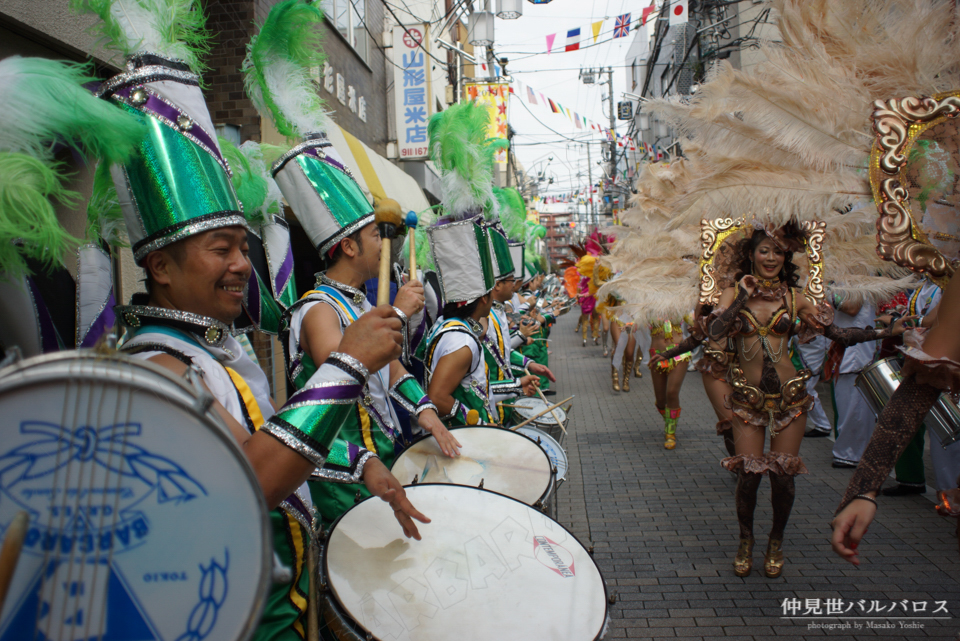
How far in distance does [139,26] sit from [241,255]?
2.05 feet

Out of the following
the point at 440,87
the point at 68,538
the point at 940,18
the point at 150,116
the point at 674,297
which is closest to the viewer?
the point at 68,538

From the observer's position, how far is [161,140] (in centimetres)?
148

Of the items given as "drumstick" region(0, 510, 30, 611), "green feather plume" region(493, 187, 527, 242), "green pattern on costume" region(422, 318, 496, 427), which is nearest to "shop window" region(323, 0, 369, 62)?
"green feather plume" region(493, 187, 527, 242)

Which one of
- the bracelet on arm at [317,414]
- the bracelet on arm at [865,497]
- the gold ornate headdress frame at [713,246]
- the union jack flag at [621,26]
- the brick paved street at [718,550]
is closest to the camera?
the bracelet on arm at [317,414]

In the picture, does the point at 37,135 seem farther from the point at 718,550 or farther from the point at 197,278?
the point at 718,550

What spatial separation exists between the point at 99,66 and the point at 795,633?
5479mm

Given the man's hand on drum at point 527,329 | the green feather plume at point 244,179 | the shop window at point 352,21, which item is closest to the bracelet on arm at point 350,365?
the green feather plume at point 244,179

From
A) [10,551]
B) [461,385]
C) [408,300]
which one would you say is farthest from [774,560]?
[10,551]

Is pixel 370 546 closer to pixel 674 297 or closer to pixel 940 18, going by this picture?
pixel 940 18

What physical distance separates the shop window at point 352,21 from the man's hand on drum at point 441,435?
8180mm

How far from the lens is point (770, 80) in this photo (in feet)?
8.98

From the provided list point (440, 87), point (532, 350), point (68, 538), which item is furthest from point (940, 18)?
point (440, 87)

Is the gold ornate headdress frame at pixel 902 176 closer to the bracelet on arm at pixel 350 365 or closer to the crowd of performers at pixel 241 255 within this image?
the crowd of performers at pixel 241 255

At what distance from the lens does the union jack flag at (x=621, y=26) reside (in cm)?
1291
